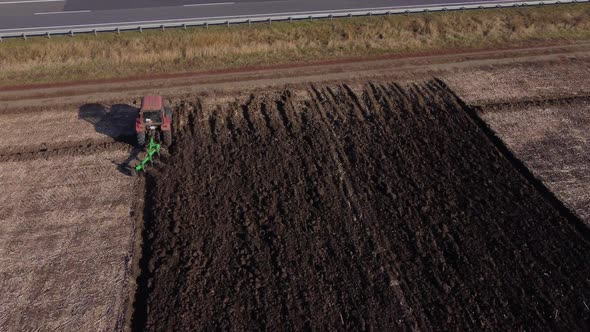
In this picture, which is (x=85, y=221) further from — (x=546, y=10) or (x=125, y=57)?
(x=546, y=10)

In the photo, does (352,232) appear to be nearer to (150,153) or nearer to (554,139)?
(150,153)

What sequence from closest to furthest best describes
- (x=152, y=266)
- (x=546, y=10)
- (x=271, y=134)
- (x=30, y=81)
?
1. (x=152, y=266)
2. (x=271, y=134)
3. (x=30, y=81)
4. (x=546, y=10)

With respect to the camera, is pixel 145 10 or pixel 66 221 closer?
pixel 66 221

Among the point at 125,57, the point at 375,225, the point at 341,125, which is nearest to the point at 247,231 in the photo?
the point at 375,225

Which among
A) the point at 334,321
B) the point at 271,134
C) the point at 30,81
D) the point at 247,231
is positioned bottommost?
the point at 334,321

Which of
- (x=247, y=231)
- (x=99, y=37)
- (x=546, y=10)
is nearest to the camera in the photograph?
(x=247, y=231)

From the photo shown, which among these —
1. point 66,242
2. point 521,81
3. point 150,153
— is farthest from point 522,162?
point 66,242
